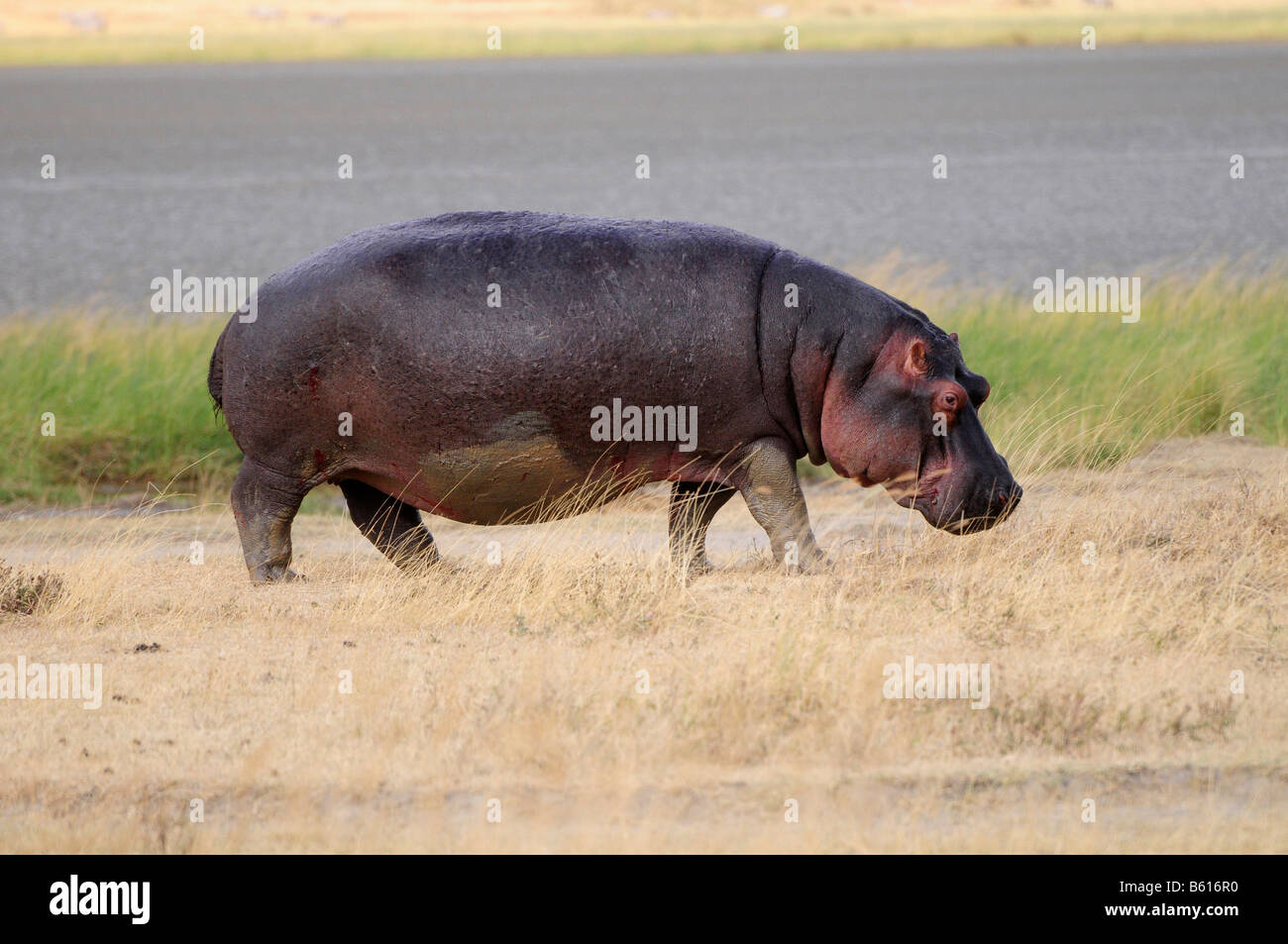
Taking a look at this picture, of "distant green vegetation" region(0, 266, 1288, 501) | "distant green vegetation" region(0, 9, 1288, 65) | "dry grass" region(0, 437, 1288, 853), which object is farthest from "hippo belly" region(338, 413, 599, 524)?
"distant green vegetation" region(0, 9, 1288, 65)

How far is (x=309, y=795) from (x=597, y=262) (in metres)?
2.97

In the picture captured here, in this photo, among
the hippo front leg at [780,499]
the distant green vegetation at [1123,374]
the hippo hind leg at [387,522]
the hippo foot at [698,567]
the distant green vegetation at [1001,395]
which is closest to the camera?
the hippo front leg at [780,499]

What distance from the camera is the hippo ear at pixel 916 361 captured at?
779cm

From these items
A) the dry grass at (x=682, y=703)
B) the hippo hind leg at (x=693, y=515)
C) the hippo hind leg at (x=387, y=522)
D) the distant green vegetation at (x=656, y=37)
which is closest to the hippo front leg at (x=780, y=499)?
the dry grass at (x=682, y=703)

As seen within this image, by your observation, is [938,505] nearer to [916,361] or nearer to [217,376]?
[916,361]

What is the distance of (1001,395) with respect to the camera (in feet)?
40.4

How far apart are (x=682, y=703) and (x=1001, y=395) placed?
21.5 ft

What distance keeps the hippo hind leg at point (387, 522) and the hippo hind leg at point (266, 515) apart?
45cm

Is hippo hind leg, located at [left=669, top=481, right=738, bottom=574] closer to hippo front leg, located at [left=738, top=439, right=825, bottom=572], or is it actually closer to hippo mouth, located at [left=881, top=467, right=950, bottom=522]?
hippo front leg, located at [left=738, top=439, right=825, bottom=572]

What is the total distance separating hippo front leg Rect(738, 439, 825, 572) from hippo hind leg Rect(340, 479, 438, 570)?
5.60 ft

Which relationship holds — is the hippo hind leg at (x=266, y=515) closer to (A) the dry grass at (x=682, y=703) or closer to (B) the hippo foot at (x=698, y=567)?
(A) the dry grass at (x=682, y=703)

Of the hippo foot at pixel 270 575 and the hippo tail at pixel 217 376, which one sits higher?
the hippo tail at pixel 217 376

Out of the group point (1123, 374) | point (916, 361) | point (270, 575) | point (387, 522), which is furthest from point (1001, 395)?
point (270, 575)

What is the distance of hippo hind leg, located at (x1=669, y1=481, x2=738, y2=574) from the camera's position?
327 inches
